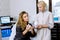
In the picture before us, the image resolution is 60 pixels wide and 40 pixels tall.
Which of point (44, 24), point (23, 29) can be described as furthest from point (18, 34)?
point (44, 24)

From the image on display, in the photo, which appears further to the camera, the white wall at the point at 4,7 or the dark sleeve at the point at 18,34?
the white wall at the point at 4,7

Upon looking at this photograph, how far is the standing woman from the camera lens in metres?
2.45

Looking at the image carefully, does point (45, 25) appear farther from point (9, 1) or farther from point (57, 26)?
point (9, 1)

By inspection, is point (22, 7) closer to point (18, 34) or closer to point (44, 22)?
point (44, 22)

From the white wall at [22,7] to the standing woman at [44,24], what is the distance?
213cm

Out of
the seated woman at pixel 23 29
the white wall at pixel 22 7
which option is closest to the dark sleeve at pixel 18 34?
the seated woman at pixel 23 29

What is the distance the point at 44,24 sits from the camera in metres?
2.48

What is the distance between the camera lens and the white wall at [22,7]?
4657mm

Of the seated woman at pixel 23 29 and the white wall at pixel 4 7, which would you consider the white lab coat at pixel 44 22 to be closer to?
the seated woman at pixel 23 29

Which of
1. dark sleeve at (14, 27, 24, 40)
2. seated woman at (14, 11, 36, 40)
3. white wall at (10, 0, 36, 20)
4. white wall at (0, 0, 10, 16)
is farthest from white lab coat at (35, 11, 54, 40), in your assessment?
white wall at (0, 0, 10, 16)

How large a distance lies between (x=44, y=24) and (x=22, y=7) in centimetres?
239

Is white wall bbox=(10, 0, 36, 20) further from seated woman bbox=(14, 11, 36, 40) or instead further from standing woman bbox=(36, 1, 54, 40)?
seated woman bbox=(14, 11, 36, 40)

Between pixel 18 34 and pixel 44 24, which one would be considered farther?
pixel 44 24

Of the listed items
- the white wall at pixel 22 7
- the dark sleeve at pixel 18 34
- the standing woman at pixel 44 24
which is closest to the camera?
the dark sleeve at pixel 18 34
